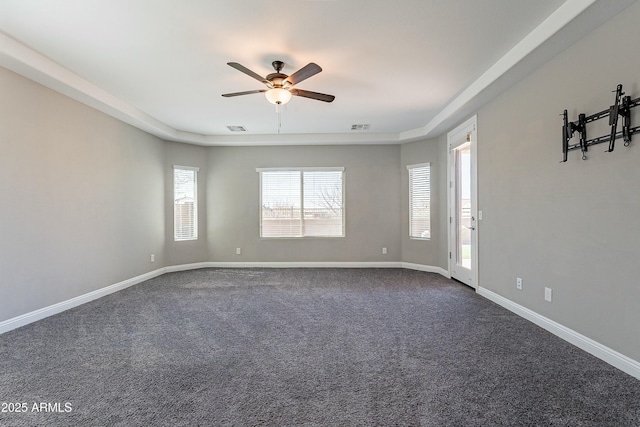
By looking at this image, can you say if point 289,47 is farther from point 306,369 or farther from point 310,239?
point 310,239

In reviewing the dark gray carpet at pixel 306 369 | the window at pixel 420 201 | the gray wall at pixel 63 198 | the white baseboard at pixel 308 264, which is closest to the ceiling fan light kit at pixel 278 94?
the dark gray carpet at pixel 306 369

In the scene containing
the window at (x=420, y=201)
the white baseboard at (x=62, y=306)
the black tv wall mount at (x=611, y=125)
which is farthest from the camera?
the window at (x=420, y=201)

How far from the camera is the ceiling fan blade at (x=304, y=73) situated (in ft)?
9.13

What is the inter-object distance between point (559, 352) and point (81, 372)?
3734 mm

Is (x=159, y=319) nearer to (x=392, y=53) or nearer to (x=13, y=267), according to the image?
(x=13, y=267)

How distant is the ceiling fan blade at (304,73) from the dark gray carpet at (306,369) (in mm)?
2472

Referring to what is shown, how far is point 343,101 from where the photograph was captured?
4.44 meters

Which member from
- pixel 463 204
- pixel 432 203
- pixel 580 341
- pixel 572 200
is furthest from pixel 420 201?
pixel 580 341

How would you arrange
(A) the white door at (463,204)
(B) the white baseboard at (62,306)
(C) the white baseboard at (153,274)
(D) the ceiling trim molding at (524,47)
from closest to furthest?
(D) the ceiling trim molding at (524,47), (B) the white baseboard at (62,306), (C) the white baseboard at (153,274), (A) the white door at (463,204)

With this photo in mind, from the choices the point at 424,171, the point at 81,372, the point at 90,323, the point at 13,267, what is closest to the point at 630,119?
the point at 424,171

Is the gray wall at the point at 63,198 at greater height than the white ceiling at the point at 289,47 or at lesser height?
lesser

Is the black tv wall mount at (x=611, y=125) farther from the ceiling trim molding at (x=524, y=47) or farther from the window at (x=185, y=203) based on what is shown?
the window at (x=185, y=203)

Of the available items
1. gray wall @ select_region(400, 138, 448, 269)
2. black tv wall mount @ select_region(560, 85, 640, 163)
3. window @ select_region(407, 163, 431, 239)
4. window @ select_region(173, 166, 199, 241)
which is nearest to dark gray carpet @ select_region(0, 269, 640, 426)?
black tv wall mount @ select_region(560, 85, 640, 163)

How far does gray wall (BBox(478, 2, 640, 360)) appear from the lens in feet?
7.41
